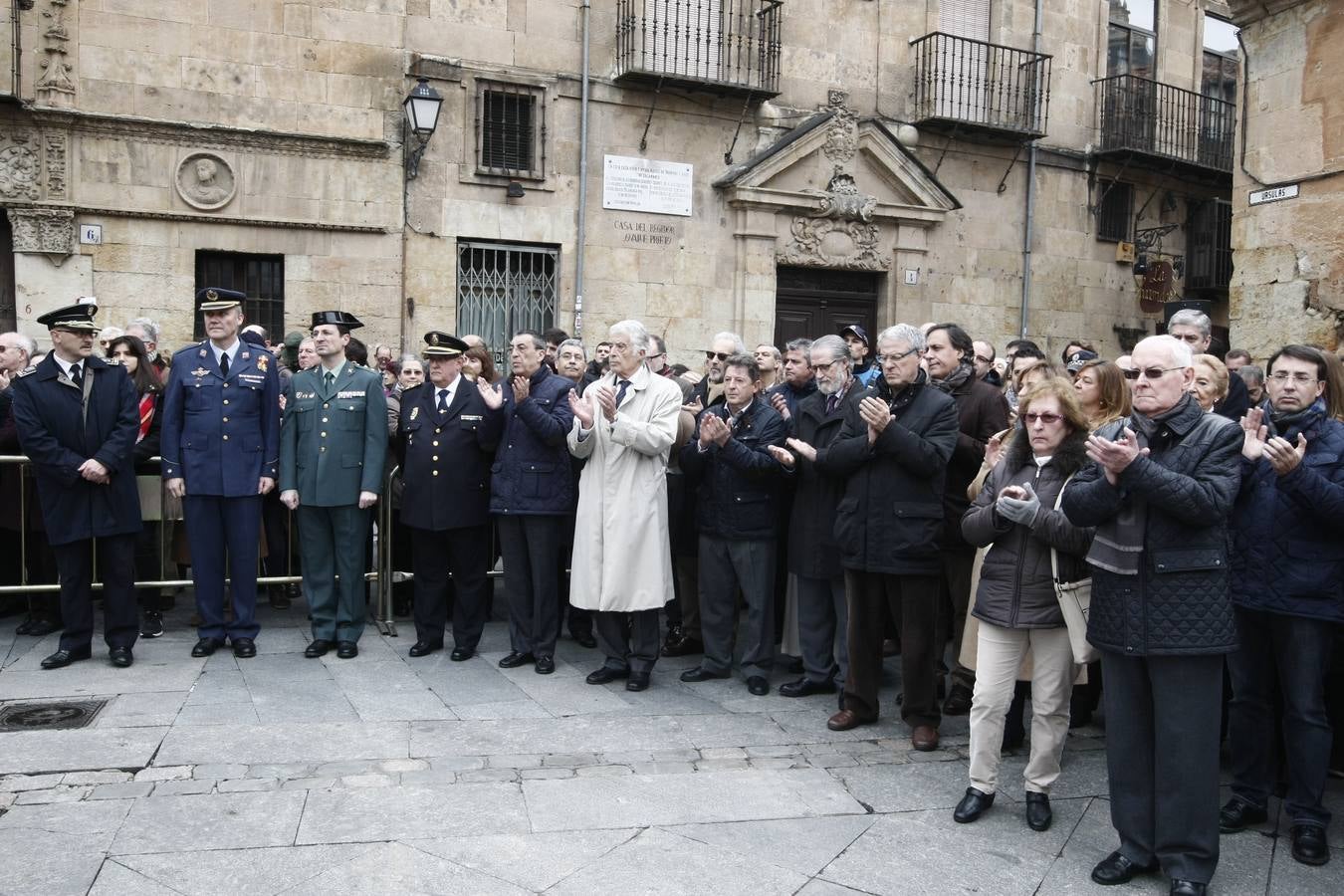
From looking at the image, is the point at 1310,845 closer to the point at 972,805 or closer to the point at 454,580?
the point at 972,805

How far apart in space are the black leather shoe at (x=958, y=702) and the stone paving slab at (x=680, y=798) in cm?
136

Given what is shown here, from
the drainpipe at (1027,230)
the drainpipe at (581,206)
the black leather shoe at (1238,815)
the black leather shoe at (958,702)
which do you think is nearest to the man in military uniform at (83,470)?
the black leather shoe at (958,702)

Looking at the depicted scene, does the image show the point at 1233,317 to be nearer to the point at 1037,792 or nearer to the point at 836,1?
the point at 836,1

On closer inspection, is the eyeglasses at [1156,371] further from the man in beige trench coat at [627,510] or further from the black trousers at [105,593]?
the black trousers at [105,593]

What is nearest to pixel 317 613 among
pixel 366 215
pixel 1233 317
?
pixel 366 215

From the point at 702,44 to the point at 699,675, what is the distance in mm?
10636

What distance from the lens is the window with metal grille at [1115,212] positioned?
18547 millimetres

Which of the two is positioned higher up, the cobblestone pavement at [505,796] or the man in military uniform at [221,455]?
the man in military uniform at [221,455]

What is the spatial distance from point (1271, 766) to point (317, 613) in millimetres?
5329

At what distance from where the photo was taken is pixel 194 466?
7.13m

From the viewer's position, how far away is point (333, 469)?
7.34m

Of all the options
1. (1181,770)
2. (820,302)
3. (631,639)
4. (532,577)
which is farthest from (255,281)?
(1181,770)

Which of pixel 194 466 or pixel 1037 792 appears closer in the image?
pixel 1037 792

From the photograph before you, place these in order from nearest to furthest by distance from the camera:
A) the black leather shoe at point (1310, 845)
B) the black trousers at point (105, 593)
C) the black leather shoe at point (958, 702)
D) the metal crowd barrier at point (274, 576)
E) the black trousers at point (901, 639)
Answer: the black leather shoe at point (1310, 845) → the black trousers at point (901, 639) → the black leather shoe at point (958, 702) → the black trousers at point (105, 593) → the metal crowd barrier at point (274, 576)
